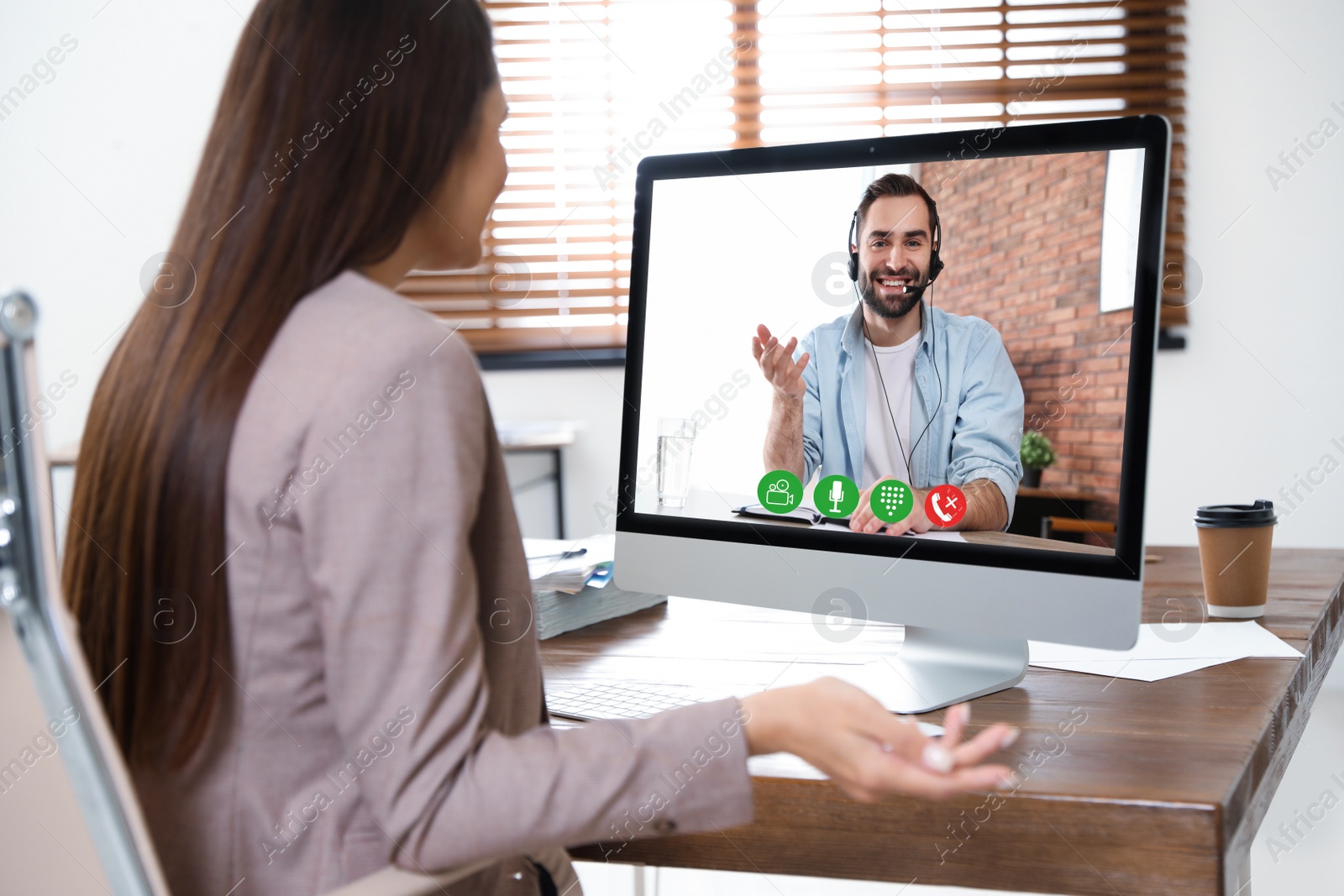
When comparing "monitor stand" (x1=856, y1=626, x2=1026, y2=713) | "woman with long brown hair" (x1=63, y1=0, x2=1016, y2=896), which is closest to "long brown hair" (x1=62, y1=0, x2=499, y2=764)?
"woman with long brown hair" (x1=63, y1=0, x2=1016, y2=896)

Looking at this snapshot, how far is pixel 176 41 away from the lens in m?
3.38

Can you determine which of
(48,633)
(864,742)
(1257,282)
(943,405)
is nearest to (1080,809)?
(864,742)

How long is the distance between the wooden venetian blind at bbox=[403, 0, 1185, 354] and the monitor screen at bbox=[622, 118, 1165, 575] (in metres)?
2.45

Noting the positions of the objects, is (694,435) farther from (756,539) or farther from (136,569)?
(136,569)

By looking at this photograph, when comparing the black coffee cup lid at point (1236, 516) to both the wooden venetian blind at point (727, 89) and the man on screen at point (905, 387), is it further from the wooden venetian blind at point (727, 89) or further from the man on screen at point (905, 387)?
the wooden venetian blind at point (727, 89)

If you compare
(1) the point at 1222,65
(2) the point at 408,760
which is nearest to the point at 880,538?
A: (2) the point at 408,760

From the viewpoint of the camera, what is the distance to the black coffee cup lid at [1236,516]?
3.68 feet

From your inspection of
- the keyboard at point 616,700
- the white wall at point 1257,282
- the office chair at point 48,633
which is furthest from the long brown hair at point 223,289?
the white wall at point 1257,282

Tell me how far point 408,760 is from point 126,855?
13cm

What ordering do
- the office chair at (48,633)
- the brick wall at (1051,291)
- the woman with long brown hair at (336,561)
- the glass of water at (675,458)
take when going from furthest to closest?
the glass of water at (675,458), the brick wall at (1051,291), the woman with long brown hair at (336,561), the office chair at (48,633)

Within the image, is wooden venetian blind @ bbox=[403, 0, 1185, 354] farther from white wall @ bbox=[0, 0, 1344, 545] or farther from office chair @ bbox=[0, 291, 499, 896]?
office chair @ bbox=[0, 291, 499, 896]

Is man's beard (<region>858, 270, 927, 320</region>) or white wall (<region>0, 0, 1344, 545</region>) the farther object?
white wall (<region>0, 0, 1344, 545</region>)

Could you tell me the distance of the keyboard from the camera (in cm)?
83

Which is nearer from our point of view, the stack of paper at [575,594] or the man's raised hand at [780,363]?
the man's raised hand at [780,363]
